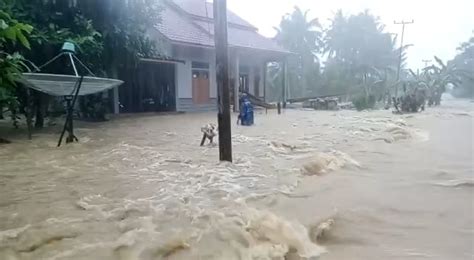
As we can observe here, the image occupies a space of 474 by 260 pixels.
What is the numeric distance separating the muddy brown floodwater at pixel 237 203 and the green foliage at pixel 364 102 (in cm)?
1481

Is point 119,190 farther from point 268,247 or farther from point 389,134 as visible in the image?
point 389,134

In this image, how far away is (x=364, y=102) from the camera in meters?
21.9

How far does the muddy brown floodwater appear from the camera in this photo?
295cm

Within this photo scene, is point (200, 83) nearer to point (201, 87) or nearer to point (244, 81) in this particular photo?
point (201, 87)

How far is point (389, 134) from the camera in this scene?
9398 millimetres

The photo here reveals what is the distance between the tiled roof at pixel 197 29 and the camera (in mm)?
15391

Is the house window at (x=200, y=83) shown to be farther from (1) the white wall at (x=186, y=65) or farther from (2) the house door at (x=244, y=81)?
(2) the house door at (x=244, y=81)

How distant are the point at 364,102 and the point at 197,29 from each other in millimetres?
9657

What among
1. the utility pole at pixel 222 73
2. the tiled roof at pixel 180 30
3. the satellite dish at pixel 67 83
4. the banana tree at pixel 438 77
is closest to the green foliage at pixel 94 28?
the satellite dish at pixel 67 83

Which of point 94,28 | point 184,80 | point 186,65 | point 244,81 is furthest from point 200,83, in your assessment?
point 94,28

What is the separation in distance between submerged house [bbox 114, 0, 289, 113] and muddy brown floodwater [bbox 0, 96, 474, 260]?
813 cm

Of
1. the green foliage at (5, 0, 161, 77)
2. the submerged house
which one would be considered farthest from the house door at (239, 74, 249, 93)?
the green foliage at (5, 0, 161, 77)

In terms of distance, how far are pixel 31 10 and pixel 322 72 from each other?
28.1 meters

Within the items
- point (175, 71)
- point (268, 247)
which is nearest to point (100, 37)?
point (175, 71)
